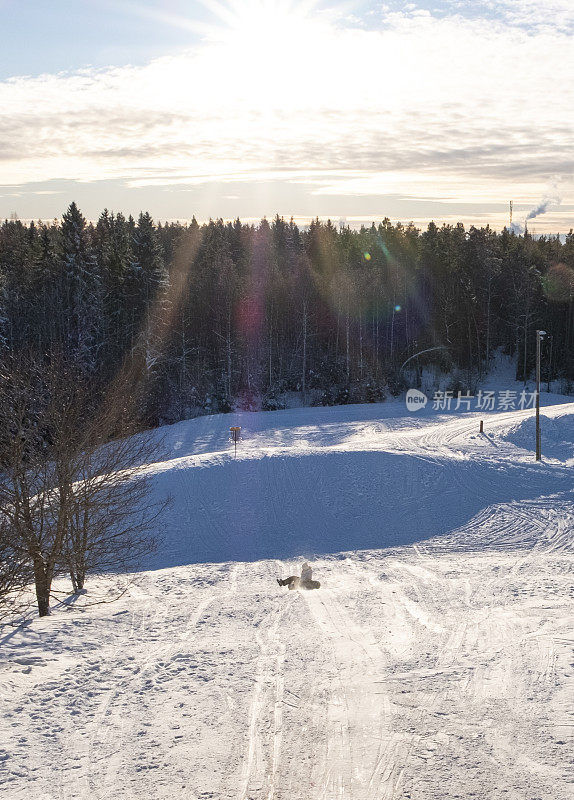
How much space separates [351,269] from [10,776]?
60407mm

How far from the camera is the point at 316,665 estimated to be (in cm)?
1053

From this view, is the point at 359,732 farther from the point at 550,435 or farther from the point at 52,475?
the point at 550,435

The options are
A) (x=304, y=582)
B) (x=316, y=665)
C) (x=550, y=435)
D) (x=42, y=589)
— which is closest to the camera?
(x=316, y=665)

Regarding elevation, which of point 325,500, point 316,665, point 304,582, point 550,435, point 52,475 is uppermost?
point 52,475

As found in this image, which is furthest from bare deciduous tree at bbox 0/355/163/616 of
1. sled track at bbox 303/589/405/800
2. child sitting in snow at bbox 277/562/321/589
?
sled track at bbox 303/589/405/800

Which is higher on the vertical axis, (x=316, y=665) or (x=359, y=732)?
(x=359, y=732)

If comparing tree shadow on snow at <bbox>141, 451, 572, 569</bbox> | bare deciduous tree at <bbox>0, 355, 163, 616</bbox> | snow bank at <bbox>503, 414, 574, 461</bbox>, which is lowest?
tree shadow on snow at <bbox>141, 451, 572, 569</bbox>

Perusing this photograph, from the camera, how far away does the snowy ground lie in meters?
7.43

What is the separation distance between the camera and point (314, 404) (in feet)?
166

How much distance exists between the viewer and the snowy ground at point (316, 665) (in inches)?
292

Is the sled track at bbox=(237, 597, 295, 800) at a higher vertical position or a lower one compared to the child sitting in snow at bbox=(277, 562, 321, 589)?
higher

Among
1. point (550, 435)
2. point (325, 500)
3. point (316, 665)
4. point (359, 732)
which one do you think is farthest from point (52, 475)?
point (550, 435)

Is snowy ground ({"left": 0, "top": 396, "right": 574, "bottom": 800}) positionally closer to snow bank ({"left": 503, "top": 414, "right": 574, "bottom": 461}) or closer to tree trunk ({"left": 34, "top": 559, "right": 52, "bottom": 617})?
tree trunk ({"left": 34, "top": 559, "right": 52, "bottom": 617})

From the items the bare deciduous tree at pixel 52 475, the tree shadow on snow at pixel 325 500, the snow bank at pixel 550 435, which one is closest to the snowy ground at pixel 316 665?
the tree shadow on snow at pixel 325 500
